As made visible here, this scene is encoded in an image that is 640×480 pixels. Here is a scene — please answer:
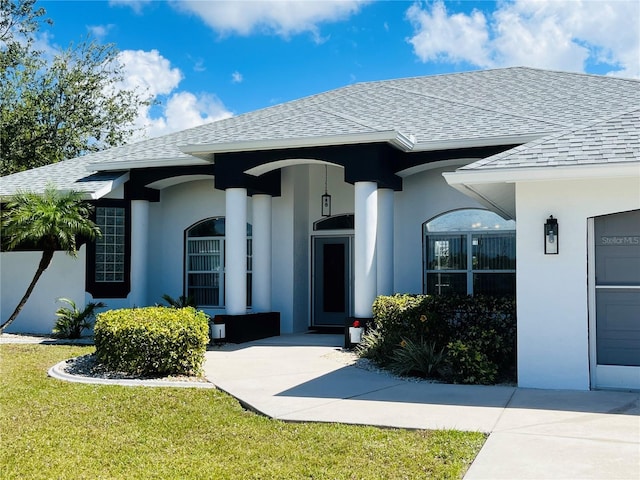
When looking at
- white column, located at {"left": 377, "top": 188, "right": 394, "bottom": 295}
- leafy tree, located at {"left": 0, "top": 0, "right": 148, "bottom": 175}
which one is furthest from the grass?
leafy tree, located at {"left": 0, "top": 0, "right": 148, "bottom": 175}

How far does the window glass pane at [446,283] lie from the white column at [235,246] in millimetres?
4135

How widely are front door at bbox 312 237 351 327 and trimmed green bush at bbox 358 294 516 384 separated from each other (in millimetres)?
4572

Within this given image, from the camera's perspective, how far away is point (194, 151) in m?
14.1

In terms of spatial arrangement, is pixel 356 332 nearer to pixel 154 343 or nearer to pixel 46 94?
pixel 154 343

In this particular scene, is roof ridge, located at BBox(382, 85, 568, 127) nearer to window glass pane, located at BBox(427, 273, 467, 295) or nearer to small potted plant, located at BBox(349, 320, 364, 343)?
window glass pane, located at BBox(427, 273, 467, 295)

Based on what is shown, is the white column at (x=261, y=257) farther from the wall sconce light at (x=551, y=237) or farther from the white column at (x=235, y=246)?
the wall sconce light at (x=551, y=237)

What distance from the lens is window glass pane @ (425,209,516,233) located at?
1473cm

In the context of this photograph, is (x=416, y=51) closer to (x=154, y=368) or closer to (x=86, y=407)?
(x=154, y=368)

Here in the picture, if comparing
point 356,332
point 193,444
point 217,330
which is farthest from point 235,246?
point 193,444

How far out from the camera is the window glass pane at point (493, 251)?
14617mm

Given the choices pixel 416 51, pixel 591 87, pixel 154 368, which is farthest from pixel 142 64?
pixel 154 368

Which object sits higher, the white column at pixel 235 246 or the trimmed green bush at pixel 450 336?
the white column at pixel 235 246

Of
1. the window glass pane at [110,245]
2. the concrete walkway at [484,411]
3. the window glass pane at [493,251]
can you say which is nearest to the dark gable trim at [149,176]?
the window glass pane at [110,245]

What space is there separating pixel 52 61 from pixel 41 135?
360cm
